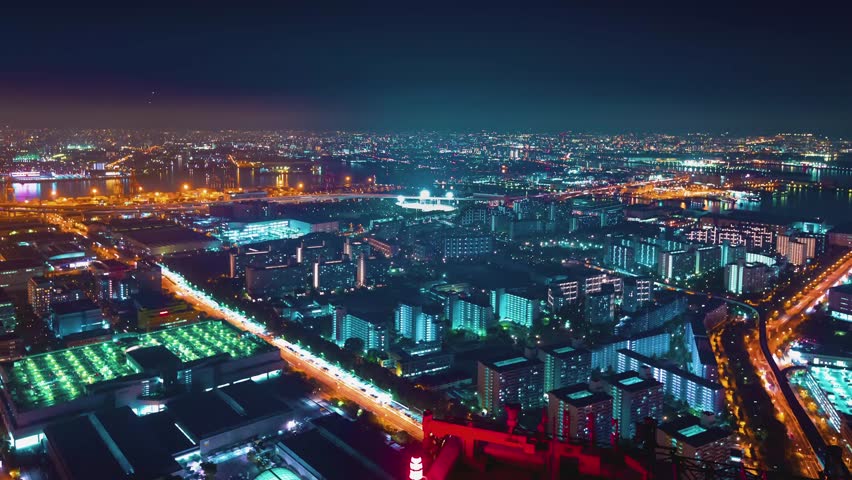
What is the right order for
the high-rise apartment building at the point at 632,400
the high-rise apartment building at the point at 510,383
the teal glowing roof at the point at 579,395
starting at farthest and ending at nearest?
the high-rise apartment building at the point at 510,383 < the high-rise apartment building at the point at 632,400 < the teal glowing roof at the point at 579,395

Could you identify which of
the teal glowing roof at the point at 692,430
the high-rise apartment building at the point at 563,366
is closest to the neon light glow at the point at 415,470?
the teal glowing roof at the point at 692,430

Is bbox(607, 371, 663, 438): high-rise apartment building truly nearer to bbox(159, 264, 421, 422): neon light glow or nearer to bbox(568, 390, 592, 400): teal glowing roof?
bbox(568, 390, 592, 400): teal glowing roof

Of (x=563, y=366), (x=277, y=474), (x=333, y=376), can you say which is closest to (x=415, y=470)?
(x=277, y=474)

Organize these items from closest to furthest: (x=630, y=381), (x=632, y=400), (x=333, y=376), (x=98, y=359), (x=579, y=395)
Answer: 1. (x=579, y=395)
2. (x=632, y=400)
3. (x=630, y=381)
4. (x=333, y=376)
5. (x=98, y=359)

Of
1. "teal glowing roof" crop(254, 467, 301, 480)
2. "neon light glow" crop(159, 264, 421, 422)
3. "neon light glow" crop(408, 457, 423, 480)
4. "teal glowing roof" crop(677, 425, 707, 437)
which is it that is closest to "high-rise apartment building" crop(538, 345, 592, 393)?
"neon light glow" crop(159, 264, 421, 422)

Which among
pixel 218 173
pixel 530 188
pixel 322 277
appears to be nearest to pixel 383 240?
pixel 322 277

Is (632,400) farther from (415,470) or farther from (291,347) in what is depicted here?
(415,470)

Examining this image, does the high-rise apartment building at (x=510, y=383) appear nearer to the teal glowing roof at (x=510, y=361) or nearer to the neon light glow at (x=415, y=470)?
the teal glowing roof at (x=510, y=361)
